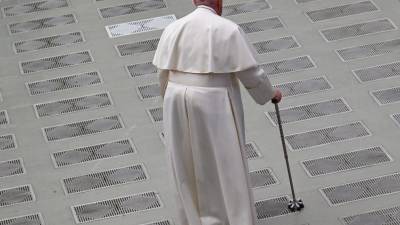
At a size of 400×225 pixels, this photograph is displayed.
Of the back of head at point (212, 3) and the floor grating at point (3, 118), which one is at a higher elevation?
the back of head at point (212, 3)

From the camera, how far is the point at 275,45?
1312cm

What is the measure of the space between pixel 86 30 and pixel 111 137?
2.63 m

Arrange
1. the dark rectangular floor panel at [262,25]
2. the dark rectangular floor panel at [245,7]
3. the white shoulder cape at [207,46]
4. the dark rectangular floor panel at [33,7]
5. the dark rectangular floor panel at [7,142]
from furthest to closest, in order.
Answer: the dark rectangular floor panel at [33,7] → the dark rectangular floor panel at [245,7] → the dark rectangular floor panel at [262,25] → the dark rectangular floor panel at [7,142] → the white shoulder cape at [207,46]

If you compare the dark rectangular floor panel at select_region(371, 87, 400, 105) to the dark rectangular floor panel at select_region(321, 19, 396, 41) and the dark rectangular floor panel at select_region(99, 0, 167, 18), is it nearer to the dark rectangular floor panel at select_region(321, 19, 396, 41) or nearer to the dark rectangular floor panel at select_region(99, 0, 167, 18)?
the dark rectangular floor panel at select_region(321, 19, 396, 41)

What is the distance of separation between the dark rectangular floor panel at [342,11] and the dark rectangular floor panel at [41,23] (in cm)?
273

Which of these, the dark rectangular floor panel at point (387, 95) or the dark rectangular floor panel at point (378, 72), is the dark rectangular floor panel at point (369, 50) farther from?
the dark rectangular floor panel at point (387, 95)

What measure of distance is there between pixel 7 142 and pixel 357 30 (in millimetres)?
4065

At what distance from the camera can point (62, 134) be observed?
11.7m

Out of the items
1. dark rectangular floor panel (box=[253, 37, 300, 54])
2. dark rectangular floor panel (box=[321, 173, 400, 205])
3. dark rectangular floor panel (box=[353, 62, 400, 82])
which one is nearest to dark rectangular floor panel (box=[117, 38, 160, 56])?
dark rectangular floor panel (box=[253, 37, 300, 54])

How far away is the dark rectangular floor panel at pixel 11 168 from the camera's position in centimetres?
1111

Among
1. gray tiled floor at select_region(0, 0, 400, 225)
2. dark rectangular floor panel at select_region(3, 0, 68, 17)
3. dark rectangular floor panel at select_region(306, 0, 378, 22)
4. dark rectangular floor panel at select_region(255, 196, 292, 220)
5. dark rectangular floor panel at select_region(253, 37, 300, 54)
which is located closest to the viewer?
dark rectangular floor panel at select_region(255, 196, 292, 220)

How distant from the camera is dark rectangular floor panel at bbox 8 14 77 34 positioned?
1412 cm

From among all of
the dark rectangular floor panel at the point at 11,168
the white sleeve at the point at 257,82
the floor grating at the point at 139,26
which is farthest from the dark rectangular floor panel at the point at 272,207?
the floor grating at the point at 139,26

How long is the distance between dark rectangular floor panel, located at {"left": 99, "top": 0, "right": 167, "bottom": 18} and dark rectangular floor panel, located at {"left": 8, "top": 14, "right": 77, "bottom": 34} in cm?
39
